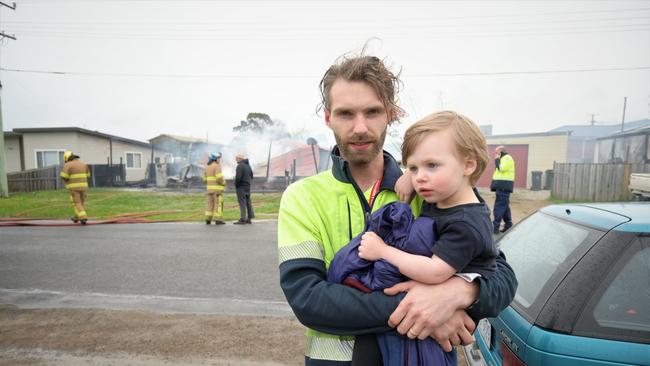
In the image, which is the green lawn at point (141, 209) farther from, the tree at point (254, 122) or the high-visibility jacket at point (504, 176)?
the tree at point (254, 122)

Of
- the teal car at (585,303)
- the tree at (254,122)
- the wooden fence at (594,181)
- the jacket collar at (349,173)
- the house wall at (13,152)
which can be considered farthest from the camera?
the tree at (254,122)

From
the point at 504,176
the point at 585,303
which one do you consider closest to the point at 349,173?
the point at 585,303

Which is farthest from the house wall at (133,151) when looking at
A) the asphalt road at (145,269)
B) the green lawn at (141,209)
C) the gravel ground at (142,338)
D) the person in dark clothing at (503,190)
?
the person in dark clothing at (503,190)

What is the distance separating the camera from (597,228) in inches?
84.7

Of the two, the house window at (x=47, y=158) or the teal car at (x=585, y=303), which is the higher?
the house window at (x=47, y=158)

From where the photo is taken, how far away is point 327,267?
1.44 m

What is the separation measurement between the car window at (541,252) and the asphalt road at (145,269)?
110 inches

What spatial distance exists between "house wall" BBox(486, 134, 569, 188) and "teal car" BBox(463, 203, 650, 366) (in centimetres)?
2630

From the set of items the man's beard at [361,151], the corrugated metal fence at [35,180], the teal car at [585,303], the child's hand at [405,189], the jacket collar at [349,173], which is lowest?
the corrugated metal fence at [35,180]

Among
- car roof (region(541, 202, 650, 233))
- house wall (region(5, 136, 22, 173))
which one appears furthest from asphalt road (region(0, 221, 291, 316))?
house wall (region(5, 136, 22, 173))

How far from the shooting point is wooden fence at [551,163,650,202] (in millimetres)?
15727

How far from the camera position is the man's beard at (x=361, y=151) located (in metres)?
1.50

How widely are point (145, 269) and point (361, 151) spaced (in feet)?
19.4

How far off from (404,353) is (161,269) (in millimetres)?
5869
